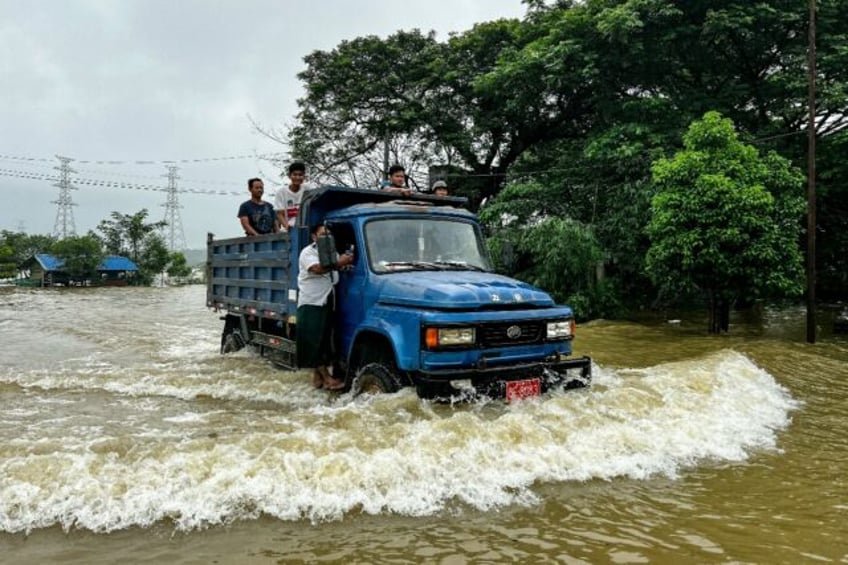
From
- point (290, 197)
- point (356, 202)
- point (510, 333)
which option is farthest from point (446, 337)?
point (290, 197)

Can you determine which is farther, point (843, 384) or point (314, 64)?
point (314, 64)

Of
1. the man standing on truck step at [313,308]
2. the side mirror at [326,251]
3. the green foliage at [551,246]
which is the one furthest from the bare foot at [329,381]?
the green foliage at [551,246]

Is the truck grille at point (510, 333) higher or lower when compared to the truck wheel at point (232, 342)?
higher

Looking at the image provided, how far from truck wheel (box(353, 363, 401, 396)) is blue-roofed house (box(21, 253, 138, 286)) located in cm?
5078

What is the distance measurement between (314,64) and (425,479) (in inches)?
1036

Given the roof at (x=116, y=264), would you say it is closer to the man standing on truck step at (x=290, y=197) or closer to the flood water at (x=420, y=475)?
the flood water at (x=420, y=475)

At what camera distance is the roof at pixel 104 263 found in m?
48.8

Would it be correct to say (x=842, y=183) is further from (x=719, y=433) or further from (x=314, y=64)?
(x=314, y=64)

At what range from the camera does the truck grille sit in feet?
18.3

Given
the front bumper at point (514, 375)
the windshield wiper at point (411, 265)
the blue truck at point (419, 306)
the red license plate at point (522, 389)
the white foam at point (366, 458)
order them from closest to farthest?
the white foam at point (366, 458)
the front bumper at point (514, 375)
the blue truck at point (419, 306)
the red license plate at point (522, 389)
the windshield wiper at point (411, 265)

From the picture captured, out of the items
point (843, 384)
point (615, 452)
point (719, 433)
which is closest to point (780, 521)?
point (615, 452)

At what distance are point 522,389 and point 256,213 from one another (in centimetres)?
582

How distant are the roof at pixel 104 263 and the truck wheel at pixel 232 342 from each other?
1801 inches

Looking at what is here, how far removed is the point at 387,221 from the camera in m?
6.72
